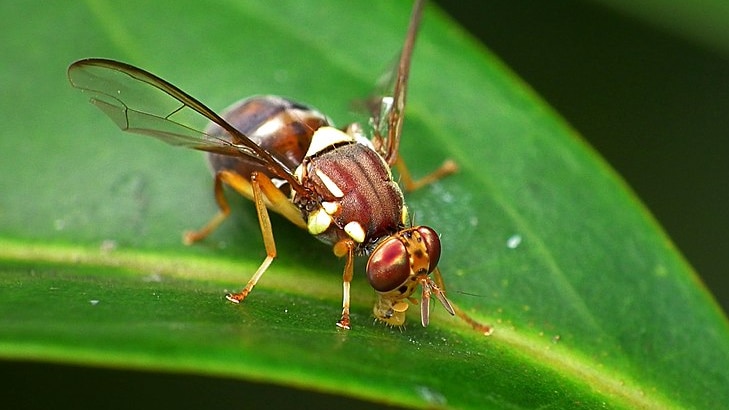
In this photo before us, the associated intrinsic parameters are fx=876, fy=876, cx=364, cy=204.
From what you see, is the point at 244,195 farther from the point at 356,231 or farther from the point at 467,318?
the point at 467,318

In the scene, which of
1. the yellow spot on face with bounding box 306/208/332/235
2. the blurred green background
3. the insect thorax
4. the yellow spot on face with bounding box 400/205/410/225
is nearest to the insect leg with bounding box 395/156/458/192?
the insect thorax

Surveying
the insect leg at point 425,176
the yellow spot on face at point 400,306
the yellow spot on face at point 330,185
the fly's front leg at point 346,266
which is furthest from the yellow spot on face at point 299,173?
the yellow spot on face at point 400,306

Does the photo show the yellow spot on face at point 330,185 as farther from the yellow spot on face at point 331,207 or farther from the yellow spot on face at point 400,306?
the yellow spot on face at point 400,306

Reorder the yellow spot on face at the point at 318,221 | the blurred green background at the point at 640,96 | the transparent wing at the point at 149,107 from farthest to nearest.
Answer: the blurred green background at the point at 640,96 → the yellow spot on face at the point at 318,221 → the transparent wing at the point at 149,107

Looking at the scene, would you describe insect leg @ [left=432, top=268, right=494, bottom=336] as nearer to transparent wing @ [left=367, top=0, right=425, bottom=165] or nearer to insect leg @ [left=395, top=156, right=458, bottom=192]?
insect leg @ [left=395, top=156, right=458, bottom=192]

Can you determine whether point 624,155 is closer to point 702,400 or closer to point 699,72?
point 699,72

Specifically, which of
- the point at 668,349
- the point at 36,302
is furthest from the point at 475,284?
the point at 36,302
